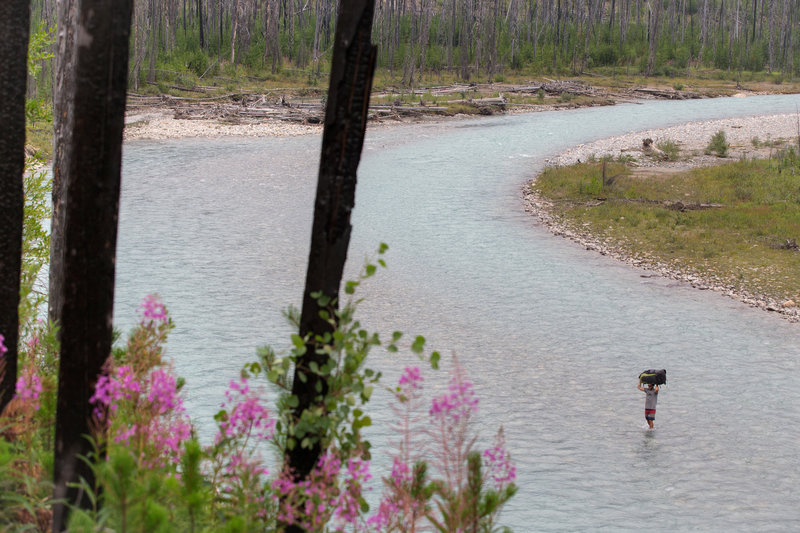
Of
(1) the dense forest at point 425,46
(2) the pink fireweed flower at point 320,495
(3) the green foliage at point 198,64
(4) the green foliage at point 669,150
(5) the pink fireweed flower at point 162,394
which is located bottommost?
(2) the pink fireweed flower at point 320,495

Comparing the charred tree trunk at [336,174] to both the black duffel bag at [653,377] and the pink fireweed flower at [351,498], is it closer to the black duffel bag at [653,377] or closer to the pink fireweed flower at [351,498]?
the pink fireweed flower at [351,498]

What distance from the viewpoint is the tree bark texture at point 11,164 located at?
4.86 meters

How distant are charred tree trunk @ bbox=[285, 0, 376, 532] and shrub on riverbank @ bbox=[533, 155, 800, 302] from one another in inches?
390

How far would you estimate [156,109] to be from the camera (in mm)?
34969

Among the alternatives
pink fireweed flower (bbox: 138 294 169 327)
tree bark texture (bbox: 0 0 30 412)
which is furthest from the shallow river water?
tree bark texture (bbox: 0 0 30 412)

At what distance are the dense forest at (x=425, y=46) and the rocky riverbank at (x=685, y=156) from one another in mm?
19196

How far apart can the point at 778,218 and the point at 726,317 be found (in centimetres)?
545

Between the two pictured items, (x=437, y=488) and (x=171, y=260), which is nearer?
(x=437, y=488)

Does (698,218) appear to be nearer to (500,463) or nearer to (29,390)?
(500,463)

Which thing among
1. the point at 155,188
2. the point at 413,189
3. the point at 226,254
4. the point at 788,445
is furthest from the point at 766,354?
the point at 155,188

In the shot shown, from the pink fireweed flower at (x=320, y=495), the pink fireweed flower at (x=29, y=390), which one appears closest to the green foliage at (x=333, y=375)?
the pink fireweed flower at (x=320, y=495)

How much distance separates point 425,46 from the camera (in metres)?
55.7

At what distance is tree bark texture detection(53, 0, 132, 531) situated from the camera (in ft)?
12.8

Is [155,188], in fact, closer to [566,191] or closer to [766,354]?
[566,191]
